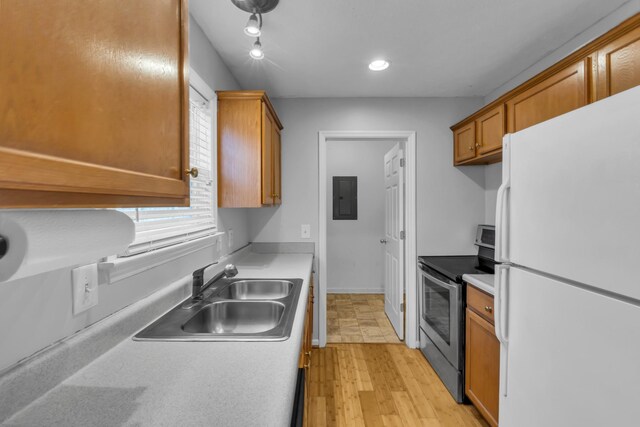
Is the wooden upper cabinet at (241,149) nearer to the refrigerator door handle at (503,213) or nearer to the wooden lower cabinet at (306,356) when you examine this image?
the wooden lower cabinet at (306,356)

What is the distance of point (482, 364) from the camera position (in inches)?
74.7

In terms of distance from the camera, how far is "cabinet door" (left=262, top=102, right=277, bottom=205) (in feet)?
6.98

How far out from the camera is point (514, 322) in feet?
4.37

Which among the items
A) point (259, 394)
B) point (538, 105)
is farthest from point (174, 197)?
point (538, 105)

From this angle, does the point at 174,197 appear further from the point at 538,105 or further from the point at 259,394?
the point at 538,105

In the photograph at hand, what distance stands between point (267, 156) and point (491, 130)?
1.64 m

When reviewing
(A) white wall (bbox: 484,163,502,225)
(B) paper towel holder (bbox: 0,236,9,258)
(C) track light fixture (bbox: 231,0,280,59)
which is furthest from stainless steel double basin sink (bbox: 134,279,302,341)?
(A) white wall (bbox: 484,163,502,225)

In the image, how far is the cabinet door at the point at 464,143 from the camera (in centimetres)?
259

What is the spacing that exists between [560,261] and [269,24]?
180 centimetres

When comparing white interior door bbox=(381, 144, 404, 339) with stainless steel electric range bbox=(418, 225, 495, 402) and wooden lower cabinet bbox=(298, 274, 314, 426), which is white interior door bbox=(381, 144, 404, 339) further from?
wooden lower cabinet bbox=(298, 274, 314, 426)

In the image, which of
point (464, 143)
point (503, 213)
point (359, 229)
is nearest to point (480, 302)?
point (503, 213)

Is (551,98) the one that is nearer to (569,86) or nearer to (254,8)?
(569,86)

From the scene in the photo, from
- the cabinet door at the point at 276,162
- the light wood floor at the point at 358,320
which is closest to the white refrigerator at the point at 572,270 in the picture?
the cabinet door at the point at 276,162

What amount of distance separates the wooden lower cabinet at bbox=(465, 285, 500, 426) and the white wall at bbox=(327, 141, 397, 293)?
2.55 m
